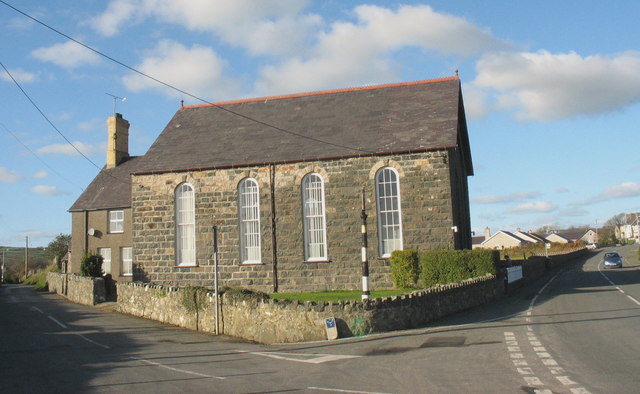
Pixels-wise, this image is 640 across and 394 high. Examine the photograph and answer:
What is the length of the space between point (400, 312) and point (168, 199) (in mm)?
15836

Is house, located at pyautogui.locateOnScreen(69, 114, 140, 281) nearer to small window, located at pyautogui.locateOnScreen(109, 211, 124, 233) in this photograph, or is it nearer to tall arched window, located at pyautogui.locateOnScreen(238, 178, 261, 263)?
small window, located at pyautogui.locateOnScreen(109, 211, 124, 233)

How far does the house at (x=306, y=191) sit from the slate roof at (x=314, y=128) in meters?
0.08

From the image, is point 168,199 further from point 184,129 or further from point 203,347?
point 203,347

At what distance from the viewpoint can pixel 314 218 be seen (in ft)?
85.5

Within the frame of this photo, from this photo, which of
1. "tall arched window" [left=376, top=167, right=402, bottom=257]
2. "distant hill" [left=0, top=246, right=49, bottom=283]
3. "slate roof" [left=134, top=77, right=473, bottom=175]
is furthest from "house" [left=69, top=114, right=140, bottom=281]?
"distant hill" [left=0, top=246, right=49, bottom=283]

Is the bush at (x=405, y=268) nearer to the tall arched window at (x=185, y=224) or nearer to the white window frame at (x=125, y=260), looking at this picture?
the tall arched window at (x=185, y=224)

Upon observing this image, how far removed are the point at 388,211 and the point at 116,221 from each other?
20.6 m

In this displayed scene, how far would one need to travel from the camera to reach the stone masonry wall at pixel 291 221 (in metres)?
24.6

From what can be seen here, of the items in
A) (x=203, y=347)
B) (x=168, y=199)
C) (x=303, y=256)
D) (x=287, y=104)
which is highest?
(x=287, y=104)

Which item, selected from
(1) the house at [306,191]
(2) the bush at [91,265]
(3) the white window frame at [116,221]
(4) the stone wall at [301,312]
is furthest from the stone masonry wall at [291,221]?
(3) the white window frame at [116,221]

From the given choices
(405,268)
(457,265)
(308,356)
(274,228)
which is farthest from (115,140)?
(308,356)

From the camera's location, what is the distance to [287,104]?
102 ft

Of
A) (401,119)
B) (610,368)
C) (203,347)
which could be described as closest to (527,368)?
(610,368)

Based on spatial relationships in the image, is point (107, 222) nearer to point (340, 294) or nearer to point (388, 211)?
point (340, 294)
